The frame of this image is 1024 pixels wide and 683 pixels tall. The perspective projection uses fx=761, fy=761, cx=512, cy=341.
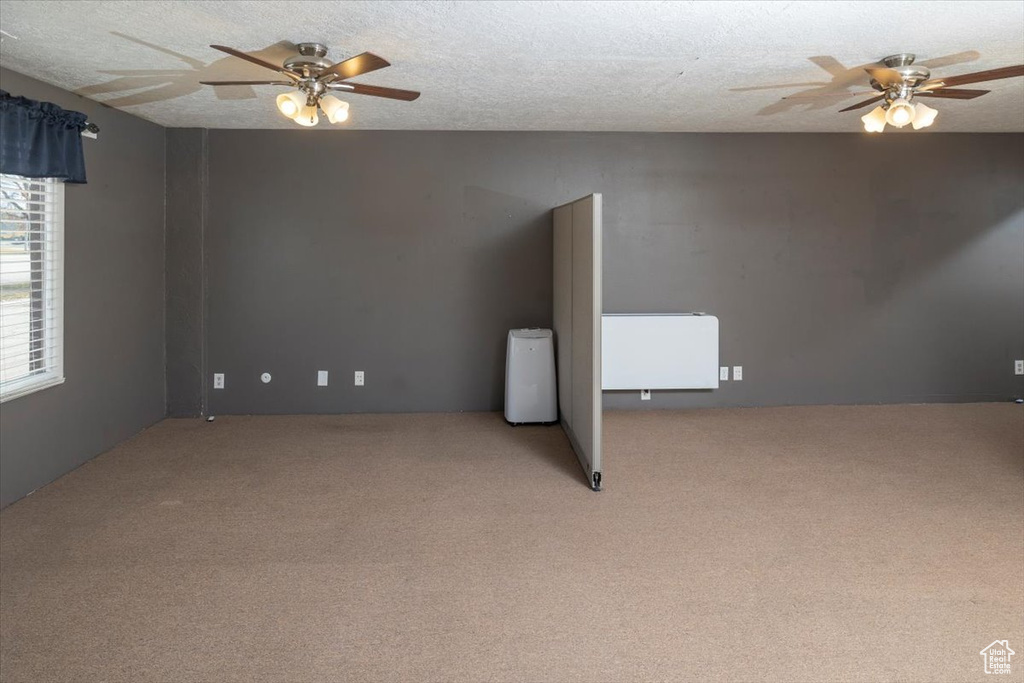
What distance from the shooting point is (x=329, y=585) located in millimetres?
3021

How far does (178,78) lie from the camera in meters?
4.24

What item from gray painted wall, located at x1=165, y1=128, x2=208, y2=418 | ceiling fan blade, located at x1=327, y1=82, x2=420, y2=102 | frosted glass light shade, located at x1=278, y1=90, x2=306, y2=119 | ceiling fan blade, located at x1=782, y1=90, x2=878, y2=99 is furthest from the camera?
gray painted wall, located at x1=165, y1=128, x2=208, y2=418

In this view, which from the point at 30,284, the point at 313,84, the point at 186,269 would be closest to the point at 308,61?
the point at 313,84

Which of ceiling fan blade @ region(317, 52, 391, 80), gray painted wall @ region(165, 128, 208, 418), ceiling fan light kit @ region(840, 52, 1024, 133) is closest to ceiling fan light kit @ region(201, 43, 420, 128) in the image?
ceiling fan blade @ region(317, 52, 391, 80)

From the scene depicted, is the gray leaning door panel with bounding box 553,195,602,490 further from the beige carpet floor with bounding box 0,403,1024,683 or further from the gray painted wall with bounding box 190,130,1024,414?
the gray painted wall with bounding box 190,130,1024,414

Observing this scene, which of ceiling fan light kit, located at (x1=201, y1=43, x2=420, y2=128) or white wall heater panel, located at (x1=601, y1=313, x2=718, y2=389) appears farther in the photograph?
white wall heater panel, located at (x1=601, y1=313, x2=718, y2=389)

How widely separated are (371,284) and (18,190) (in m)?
2.54

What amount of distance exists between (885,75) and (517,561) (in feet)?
9.87

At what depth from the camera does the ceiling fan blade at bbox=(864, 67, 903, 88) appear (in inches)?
149

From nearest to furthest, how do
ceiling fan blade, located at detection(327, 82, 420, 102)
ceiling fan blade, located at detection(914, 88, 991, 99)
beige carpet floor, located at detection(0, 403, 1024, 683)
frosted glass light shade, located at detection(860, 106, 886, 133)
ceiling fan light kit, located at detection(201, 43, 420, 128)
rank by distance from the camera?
beige carpet floor, located at detection(0, 403, 1024, 683), ceiling fan light kit, located at detection(201, 43, 420, 128), ceiling fan blade, located at detection(327, 82, 420, 102), ceiling fan blade, located at detection(914, 88, 991, 99), frosted glass light shade, located at detection(860, 106, 886, 133)

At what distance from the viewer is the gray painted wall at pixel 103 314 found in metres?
4.14

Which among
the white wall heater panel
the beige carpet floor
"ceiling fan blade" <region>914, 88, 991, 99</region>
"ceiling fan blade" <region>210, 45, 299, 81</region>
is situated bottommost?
the beige carpet floor

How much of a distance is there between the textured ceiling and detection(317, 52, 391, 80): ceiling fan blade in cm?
13

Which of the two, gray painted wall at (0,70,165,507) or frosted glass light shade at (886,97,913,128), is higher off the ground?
frosted glass light shade at (886,97,913,128)
